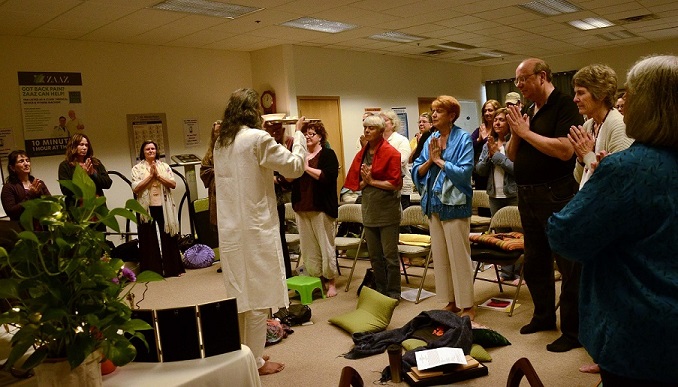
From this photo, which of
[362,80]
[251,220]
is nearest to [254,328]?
[251,220]

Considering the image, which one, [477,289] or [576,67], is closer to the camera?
[477,289]

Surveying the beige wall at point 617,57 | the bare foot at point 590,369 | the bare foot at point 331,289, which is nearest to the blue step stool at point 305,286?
the bare foot at point 331,289

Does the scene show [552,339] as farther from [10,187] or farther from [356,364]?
[10,187]

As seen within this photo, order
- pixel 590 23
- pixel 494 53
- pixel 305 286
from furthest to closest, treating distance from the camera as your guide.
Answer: pixel 494 53 < pixel 590 23 < pixel 305 286

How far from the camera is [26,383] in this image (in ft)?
5.06

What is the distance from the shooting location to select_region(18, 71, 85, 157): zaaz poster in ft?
21.2

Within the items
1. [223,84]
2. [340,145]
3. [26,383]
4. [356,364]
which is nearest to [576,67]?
[340,145]

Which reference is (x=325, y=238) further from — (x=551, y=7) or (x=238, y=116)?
(x=551, y=7)

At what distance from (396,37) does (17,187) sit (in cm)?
551

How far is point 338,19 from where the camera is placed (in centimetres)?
688

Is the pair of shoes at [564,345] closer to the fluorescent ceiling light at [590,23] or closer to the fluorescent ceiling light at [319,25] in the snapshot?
the fluorescent ceiling light at [319,25]

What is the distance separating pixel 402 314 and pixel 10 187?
3851mm

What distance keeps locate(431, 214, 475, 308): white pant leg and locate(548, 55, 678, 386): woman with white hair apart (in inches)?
92.0

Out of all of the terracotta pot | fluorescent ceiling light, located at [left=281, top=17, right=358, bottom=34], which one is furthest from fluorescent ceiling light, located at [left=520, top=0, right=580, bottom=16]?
the terracotta pot
